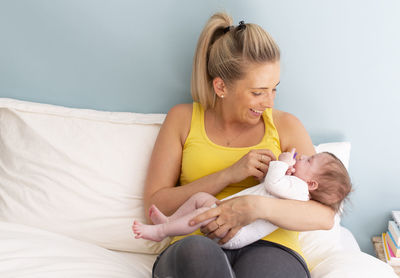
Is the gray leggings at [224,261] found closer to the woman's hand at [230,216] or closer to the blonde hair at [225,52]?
the woman's hand at [230,216]

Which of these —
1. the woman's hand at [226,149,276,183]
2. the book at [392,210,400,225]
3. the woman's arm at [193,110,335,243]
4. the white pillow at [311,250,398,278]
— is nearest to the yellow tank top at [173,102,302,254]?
the woman's hand at [226,149,276,183]

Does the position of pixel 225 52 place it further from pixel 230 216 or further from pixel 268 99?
pixel 230 216

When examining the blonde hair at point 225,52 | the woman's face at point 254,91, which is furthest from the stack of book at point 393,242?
the blonde hair at point 225,52

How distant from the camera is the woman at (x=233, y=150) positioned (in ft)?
4.50

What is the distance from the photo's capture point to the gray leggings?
3.88 feet

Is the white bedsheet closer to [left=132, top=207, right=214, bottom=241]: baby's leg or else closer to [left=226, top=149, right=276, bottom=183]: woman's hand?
[left=132, top=207, right=214, bottom=241]: baby's leg

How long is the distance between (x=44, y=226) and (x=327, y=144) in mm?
1169

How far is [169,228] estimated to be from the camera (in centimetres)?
142

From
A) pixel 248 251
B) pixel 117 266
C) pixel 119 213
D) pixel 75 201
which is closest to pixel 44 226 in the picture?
pixel 75 201

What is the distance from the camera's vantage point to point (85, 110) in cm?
200

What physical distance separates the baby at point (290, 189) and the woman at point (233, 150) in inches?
1.2

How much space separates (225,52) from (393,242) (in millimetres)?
1026

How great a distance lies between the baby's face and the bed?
318 millimetres

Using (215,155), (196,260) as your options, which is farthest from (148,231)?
(215,155)
